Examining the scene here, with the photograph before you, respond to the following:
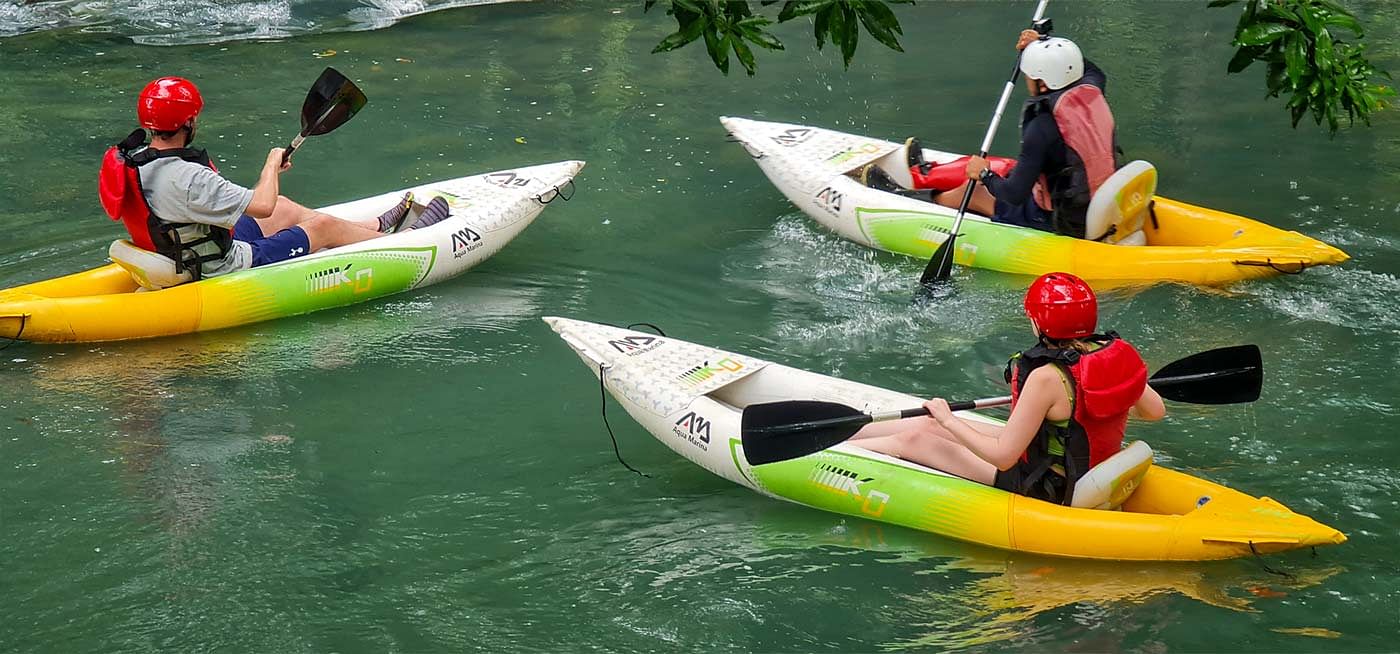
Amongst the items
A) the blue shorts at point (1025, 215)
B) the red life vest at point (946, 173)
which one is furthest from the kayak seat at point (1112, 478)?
the red life vest at point (946, 173)

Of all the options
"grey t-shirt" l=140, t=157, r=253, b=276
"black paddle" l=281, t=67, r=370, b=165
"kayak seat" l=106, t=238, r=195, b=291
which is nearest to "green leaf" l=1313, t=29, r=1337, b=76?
"black paddle" l=281, t=67, r=370, b=165

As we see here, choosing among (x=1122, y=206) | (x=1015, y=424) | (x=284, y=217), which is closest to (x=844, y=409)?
(x=1015, y=424)

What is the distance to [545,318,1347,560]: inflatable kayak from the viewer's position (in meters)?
4.11

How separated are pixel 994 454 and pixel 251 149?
5.88 m

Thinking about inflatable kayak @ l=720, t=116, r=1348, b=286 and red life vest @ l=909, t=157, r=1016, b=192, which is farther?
red life vest @ l=909, t=157, r=1016, b=192

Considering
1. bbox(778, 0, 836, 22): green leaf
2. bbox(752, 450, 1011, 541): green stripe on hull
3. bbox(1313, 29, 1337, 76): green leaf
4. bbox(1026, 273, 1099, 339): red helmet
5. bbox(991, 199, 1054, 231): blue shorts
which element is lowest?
bbox(752, 450, 1011, 541): green stripe on hull

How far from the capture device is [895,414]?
4297 mm

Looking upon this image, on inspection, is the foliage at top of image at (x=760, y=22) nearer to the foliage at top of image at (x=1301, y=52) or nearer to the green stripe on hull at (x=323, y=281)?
the foliage at top of image at (x=1301, y=52)

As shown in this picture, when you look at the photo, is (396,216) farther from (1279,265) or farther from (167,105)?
(1279,265)

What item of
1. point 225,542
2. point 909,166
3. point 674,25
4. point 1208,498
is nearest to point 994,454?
point 1208,498

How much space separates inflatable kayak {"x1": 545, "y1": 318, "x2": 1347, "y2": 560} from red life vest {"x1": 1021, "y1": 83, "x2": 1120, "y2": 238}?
75.3 inches

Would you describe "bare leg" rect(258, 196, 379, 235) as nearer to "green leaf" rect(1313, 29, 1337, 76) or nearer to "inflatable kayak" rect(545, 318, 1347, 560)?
"inflatable kayak" rect(545, 318, 1347, 560)

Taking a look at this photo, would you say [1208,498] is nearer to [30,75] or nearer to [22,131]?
[22,131]

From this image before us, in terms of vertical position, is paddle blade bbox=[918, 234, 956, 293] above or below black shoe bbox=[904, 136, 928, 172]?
below
